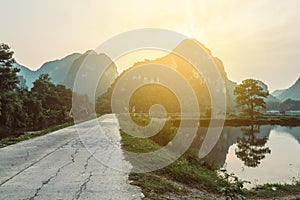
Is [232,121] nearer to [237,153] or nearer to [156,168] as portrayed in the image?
[237,153]

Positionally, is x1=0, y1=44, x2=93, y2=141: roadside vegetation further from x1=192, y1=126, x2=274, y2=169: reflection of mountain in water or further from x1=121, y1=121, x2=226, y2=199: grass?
x1=121, y1=121, x2=226, y2=199: grass

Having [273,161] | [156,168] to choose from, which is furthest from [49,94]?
[156,168]

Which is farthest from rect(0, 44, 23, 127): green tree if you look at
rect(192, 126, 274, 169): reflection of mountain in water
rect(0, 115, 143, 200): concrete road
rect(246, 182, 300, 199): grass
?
rect(246, 182, 300, 199): grass

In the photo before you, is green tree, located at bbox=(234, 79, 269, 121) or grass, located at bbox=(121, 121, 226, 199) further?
green tree, located at bbox=(234, 79, 269, 121)

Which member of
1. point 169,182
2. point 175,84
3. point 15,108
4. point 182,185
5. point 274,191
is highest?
point 175,84

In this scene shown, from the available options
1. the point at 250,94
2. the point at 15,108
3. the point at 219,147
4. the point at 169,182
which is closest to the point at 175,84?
the point at 250,94

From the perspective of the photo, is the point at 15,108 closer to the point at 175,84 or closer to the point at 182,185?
the point at 182,185

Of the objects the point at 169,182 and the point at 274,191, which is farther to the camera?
the point at 274,191

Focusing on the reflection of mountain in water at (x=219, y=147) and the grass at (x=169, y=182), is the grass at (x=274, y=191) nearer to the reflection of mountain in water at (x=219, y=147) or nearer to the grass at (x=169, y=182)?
the grass at (x=169, y=182)

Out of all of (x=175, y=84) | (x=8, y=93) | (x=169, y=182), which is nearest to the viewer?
(x=169, y=182)

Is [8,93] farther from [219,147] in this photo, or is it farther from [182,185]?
[182,185]

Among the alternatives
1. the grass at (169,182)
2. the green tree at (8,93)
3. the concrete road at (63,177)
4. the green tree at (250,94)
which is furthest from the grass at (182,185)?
the green tree at (250,94)

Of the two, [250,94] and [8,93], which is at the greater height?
[250,94]

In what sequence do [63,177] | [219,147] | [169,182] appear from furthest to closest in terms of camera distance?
[219,147], [169,182], [63,177]
